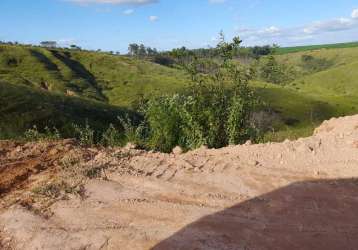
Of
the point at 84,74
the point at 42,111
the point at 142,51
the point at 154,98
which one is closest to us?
the point at 154,98

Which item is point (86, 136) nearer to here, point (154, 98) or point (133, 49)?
point (154, 98)

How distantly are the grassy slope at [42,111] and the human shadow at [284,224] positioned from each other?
21308mm

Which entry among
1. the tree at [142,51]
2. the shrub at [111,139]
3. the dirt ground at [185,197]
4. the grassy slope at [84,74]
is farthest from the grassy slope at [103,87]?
the tree at [142,51]

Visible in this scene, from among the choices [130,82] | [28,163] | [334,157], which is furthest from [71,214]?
[130,82]

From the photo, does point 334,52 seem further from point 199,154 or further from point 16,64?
point 199,154

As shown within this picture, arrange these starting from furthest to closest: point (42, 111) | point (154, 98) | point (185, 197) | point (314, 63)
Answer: point (314, 63)
point (42, 111)
point (154, 98)
point (185, 197)

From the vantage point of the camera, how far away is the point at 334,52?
162875mm

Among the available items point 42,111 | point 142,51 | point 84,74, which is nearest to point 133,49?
point 142,51

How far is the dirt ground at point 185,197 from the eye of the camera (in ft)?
16.9

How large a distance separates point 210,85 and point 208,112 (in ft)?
3.64

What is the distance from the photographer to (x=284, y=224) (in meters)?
5.39

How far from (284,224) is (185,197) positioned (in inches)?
52.2

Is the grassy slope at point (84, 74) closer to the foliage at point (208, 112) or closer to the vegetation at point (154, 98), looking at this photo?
the vegetation at point (154, 98)

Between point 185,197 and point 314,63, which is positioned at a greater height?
point 185,197
